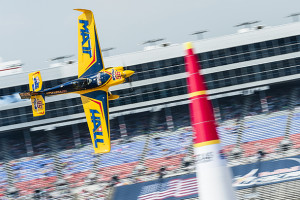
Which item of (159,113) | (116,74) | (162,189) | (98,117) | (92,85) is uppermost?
(116,74)

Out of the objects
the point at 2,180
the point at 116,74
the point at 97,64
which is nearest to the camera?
the point at 116,74

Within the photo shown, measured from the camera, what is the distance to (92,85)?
763 inches

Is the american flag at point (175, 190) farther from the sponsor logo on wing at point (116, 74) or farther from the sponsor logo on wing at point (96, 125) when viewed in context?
the sponsor logo on wing at point (116, 74)

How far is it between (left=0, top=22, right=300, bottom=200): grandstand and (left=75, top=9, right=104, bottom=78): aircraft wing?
29.4 feet

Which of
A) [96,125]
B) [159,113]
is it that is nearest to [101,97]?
[96,125]

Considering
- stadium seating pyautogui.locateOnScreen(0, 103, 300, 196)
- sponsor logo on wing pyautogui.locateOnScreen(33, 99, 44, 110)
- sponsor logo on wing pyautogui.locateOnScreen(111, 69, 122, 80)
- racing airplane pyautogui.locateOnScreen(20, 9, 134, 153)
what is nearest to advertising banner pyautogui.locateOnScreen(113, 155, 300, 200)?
stadium seating pyautogui.locateOnScreen(0, 103, 300, 196)

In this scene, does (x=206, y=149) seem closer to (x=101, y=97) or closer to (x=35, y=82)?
(x=101, y=97)

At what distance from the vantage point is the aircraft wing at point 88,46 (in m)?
20.0

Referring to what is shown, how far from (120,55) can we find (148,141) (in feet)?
32.2

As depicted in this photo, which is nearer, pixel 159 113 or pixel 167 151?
pixel 167 151

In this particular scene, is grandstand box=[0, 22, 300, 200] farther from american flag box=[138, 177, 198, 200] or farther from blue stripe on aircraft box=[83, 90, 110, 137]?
blue stripe on aircraft box=[83, 90, 110, 137]

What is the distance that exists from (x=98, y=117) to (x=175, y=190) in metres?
6.08

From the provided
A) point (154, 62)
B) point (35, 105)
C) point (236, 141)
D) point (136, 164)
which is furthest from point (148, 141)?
point (35, 105)

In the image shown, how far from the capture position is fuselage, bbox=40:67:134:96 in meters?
18.9
